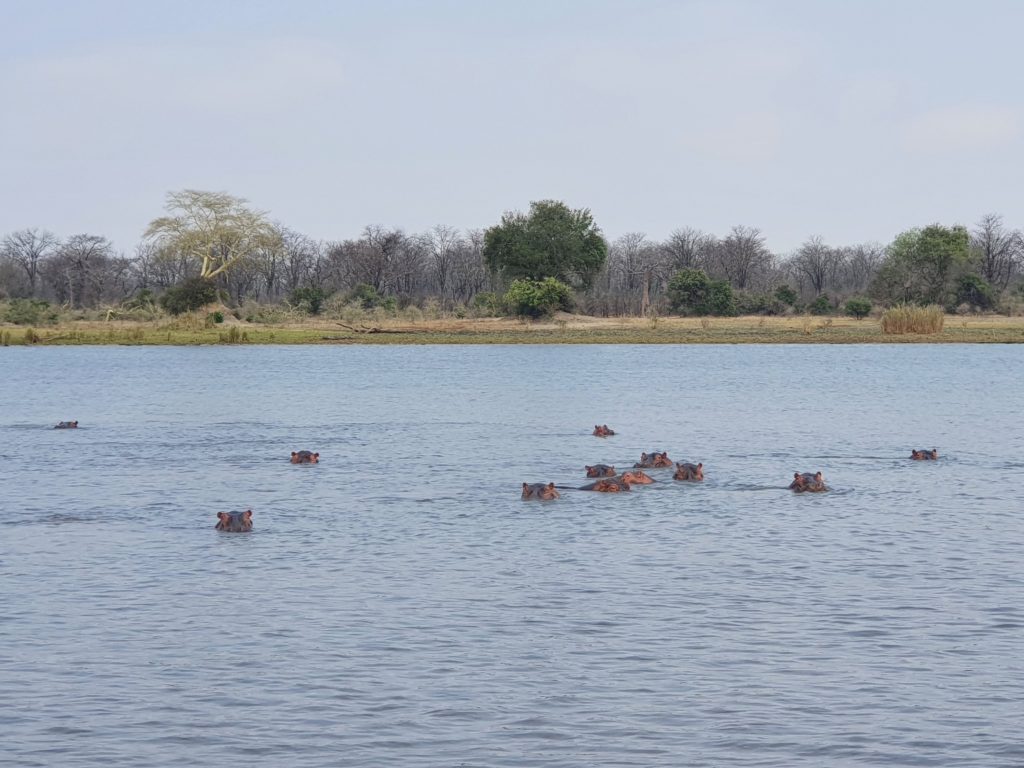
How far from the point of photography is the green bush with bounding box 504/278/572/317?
87.5 metres

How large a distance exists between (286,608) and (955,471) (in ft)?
49.4

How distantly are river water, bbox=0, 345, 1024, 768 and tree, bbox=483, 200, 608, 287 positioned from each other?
59.6 m

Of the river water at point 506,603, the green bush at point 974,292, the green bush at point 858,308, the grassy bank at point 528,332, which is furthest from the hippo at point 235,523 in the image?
the green bush at point 974,292

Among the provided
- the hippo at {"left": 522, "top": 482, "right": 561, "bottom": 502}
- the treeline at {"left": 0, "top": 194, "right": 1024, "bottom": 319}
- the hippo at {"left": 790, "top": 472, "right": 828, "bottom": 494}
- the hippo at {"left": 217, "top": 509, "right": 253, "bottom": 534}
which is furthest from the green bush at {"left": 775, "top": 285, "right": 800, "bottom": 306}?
the hippo at {"left": 217, "top": 509, "right": 253, "bottom": 534}

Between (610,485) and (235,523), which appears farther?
(610,485)

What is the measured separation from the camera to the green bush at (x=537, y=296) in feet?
287

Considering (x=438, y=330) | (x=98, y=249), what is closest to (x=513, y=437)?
(x=438, y=330)

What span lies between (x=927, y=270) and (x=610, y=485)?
272 ft

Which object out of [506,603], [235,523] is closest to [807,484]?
[235,523]

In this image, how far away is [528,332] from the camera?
Answer: 278ft

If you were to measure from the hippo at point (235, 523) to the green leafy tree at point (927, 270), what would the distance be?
8367cm

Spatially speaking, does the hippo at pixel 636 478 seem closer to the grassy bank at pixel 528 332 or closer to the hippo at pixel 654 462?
the hippo at pixel 654 462

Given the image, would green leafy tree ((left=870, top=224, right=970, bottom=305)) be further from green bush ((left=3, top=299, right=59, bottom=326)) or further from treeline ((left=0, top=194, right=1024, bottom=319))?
green bush ((left=3, top=299, right=59, bottom=326))

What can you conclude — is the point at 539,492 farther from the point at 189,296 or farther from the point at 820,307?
the point at 820,307
